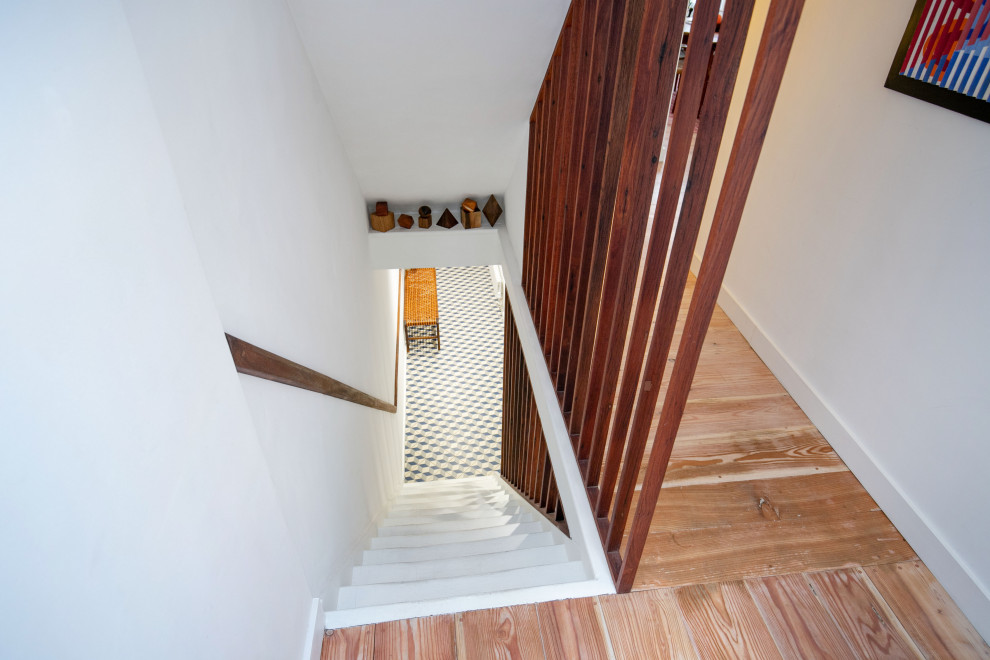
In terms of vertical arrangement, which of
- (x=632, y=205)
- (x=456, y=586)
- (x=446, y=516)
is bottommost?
(x=446, y=516)

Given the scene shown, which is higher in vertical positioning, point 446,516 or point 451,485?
point 446,516

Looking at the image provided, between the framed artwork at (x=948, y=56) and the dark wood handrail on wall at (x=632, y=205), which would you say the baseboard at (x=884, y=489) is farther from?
the framed artwork at (x=948, y=56)

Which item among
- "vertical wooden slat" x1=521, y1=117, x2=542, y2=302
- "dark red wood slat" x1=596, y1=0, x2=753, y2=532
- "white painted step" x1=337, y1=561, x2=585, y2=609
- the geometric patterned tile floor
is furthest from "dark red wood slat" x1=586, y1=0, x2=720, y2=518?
the geometric patterned tile floor

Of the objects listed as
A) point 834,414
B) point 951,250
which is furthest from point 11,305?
point 834,414

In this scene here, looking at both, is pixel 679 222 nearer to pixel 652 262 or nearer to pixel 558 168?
pixel 652 262

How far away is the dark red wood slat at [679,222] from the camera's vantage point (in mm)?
1017

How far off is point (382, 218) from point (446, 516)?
197cm

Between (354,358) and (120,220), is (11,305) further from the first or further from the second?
(354,358)

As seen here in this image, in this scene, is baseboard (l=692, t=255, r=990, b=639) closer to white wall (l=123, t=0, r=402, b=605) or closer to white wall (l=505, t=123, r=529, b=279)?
white wall (l=505, t=123, r=529, b=279)

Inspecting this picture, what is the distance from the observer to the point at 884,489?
194 centimetres

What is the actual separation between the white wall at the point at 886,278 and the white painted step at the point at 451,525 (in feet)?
6.23

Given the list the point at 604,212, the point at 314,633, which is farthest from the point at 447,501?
the point at 604,212

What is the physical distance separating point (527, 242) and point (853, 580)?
6.98 feet

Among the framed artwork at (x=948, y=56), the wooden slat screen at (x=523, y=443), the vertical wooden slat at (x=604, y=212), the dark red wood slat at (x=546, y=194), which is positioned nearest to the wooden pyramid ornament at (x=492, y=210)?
the wooden slat screen at (x=523, y=443)
